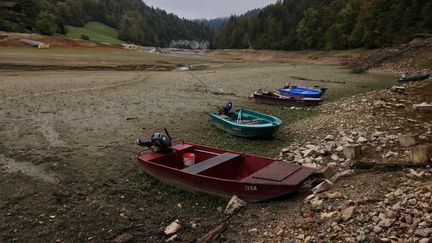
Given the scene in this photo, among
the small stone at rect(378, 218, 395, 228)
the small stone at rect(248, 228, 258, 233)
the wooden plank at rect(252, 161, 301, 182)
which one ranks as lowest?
the small stone at rect(248, 228, 258, 233)

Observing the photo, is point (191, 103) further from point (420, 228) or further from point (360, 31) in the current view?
point (360, 31)

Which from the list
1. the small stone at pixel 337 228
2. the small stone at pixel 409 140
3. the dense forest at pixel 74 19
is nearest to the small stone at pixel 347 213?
the small stone at pixel 337 228

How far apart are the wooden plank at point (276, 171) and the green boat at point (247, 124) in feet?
14.7

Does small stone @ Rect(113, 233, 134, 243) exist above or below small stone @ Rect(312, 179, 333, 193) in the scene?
below

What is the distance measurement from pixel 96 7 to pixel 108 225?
163401mm

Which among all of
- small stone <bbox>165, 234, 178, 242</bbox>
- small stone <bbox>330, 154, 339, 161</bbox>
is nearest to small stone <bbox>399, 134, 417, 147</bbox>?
small stone <bbox>330, 154, 339, 161</bbox>

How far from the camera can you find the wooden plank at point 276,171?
8906 mm

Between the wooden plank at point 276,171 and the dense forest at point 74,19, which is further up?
the dense forest at point 74,19

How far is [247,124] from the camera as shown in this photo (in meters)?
15.1

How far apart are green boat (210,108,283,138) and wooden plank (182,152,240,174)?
373cm

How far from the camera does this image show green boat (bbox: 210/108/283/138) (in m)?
14.3

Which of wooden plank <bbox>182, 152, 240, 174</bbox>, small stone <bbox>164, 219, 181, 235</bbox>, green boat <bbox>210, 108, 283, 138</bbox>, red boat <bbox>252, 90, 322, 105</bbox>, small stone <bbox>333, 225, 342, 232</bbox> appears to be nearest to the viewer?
small stone <bbox>333, 225, 342, 232</bbox>

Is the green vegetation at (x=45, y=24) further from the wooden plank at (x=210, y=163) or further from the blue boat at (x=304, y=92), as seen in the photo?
the wooden plank at (x=210, y=163)

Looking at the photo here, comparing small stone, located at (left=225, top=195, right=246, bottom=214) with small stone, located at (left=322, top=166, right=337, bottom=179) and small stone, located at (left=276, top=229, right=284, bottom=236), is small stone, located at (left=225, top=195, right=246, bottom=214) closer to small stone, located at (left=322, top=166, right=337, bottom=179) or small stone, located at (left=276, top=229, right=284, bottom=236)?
small stone, located at (left=276, top=229, right=284, bottom=236)
